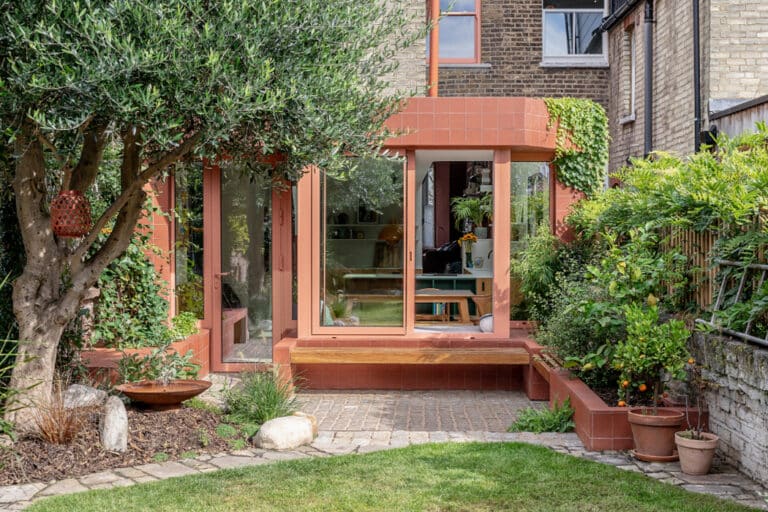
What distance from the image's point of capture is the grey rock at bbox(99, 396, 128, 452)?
20.5 feet

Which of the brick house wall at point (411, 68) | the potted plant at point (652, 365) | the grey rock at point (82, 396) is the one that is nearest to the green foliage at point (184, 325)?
the grey rock at point (82, 396)

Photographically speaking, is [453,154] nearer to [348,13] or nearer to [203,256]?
[203,256]

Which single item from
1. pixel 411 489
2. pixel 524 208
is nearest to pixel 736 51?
pixel 524 208

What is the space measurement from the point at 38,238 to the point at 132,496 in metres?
2.34

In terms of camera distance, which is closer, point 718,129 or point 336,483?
point 336,483

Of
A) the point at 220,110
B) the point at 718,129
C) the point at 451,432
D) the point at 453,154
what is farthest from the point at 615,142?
the point at 220,110

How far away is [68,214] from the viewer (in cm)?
631

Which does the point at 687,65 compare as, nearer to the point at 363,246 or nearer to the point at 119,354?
the point at 363,246

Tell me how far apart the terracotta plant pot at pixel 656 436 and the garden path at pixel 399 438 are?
2.9 inches

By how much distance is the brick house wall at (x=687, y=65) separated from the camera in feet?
39.9

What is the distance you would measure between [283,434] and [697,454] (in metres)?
2.97

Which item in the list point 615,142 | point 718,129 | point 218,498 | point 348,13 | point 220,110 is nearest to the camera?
point 218,498

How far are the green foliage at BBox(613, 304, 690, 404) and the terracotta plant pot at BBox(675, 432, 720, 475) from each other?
571mm

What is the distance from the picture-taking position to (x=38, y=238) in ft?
21.5
